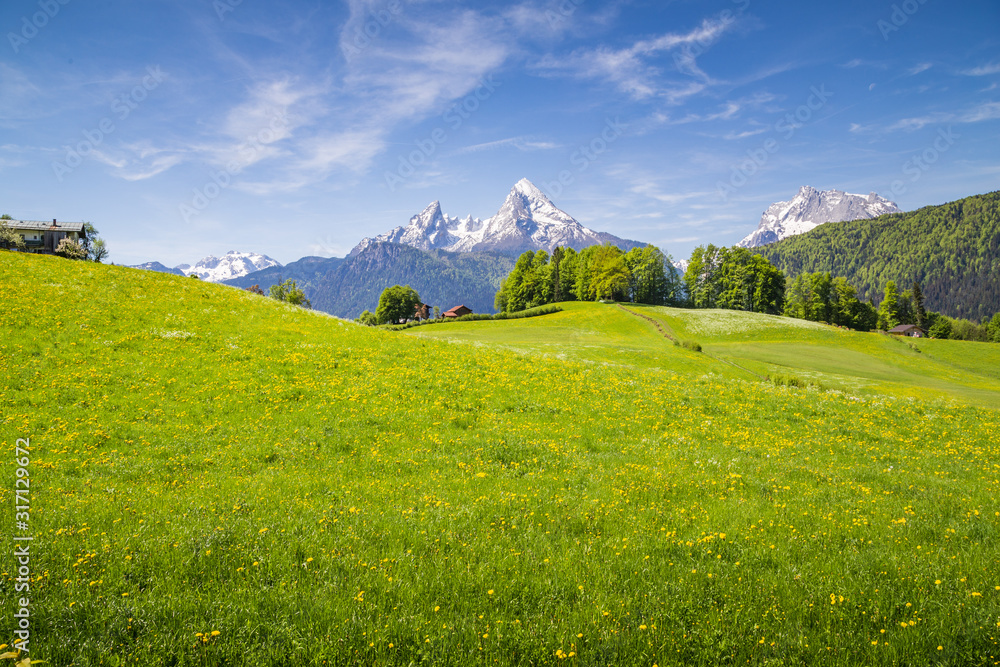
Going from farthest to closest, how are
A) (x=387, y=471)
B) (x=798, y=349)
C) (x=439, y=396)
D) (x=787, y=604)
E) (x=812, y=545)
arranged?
(x=798, y=349)
(x=439, y=396)
(x=387, y=471)
(x=812, y=545)
(x=787, y=604)

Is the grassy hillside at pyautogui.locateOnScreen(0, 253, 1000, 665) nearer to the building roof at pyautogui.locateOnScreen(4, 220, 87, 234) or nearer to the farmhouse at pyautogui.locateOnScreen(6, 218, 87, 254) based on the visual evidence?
the farmhouse at pyautogui.locateOnScreen(6, 218, 87, 254)

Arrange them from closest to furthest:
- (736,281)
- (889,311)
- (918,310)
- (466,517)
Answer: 1. (466,517)
2. (736,281)
3. (889,311)
4. (918,310)

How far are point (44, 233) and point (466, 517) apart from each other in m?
135

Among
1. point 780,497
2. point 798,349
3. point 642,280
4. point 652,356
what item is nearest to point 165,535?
point 780,497

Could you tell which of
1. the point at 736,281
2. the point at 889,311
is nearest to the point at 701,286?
the point at 736,281

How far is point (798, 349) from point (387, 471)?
75037 mm

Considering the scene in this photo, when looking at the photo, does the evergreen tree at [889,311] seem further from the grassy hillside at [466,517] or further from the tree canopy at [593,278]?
the grassy hillside at [466,517]

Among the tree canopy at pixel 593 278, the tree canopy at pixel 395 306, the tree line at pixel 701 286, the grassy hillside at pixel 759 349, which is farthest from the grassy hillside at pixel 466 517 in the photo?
the tree canopy at pixel 395 306

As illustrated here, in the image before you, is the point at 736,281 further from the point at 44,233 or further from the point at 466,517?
the point at 44,233

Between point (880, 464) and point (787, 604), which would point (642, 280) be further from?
point (787, 604)

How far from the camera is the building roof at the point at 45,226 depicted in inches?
3829

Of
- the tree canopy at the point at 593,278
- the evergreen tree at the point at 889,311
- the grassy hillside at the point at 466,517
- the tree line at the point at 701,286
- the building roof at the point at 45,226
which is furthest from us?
the evergreen tree at the point at 889,311

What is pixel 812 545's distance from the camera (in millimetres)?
9570

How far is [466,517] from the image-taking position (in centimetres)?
1052
